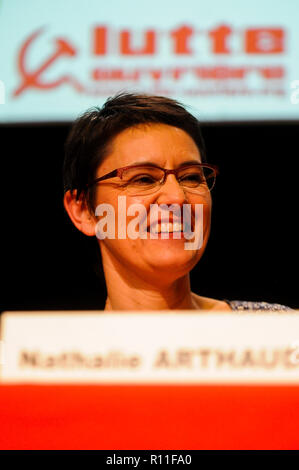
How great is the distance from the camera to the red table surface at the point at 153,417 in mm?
1348

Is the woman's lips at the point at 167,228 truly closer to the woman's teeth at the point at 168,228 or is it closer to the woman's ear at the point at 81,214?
the woman's teeth at the point at 168,228

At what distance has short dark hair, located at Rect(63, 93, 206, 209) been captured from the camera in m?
1.33

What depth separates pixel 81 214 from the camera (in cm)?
143

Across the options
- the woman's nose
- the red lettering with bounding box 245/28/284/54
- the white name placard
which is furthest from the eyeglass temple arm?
the red lettering with bounding box 245/28/284/54

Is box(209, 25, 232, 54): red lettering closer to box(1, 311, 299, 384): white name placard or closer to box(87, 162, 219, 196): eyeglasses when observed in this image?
box(87, 162, 219, 196): eyeglasses

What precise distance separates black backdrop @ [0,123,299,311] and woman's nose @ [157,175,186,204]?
336 mm

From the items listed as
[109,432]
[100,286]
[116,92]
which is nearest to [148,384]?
[109,432]

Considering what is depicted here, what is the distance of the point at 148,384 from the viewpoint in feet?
4.81

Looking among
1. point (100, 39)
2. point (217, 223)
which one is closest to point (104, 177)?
point (217, 223)

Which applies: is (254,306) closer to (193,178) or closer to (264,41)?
(193,178)

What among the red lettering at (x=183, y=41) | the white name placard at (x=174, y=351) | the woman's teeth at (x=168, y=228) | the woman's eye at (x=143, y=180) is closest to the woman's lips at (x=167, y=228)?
the woman's teeth at (x=168, y=228)

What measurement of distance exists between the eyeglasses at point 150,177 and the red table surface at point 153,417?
0.57m
